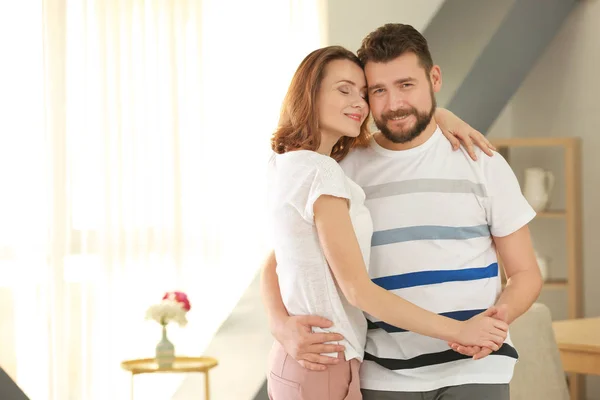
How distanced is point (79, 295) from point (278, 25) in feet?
6.07

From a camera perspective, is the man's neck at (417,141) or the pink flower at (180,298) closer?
the man's neck at (417,141)

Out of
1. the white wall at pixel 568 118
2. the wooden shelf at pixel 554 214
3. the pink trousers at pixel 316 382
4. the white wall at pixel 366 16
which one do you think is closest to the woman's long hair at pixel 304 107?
the pink trousers at pixel 316 382

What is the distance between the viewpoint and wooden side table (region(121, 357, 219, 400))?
410cm

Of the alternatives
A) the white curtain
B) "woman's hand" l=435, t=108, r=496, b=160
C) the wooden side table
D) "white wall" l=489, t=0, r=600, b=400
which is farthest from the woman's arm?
"white wall" l=489, t=0, r=600, b=400

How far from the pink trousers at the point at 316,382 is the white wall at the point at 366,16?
2652 millimetres

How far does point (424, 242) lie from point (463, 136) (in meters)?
0.30

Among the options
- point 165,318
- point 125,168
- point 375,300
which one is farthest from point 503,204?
point 125,168

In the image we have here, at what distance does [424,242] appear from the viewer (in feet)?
6.77

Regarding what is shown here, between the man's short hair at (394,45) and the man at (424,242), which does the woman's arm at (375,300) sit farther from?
the man's short hair at (394,45)

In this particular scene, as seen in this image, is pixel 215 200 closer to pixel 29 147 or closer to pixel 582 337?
pixel 29 147

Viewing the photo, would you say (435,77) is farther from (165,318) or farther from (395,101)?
(165,318)

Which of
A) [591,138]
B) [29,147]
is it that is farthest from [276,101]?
[591,138]

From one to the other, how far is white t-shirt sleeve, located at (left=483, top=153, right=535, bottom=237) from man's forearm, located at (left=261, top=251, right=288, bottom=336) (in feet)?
1.76

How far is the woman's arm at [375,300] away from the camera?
6.25 feet
